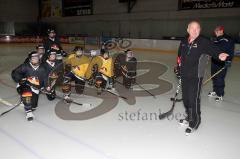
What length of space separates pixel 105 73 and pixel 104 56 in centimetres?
33

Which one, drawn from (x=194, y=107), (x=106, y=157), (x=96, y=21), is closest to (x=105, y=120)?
(x=106, y=157)

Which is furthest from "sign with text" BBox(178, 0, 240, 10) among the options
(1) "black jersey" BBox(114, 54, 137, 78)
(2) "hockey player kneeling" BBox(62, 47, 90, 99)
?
(2) "hockey player kneeling" BBox(62, 47, 90, 99)

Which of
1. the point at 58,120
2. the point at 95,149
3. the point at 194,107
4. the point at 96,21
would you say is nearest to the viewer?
the point at 95,149

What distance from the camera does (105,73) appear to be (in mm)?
4797

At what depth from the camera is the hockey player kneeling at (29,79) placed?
3492 mm

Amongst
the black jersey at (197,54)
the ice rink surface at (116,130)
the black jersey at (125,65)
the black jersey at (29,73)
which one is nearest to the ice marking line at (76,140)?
the ice rink surface at (116,130)

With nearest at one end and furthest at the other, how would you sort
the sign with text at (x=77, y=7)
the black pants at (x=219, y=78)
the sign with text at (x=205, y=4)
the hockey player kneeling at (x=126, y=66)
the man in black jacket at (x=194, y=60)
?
1. the man in black jacket at (x=194, y=60)
2. the black pants at (x=219, y=78)
3. the hockey player kneeling at (x=126, y=66)
4. the sign with text at (x=205, y=4)
5. the sign with text at (x=77, y=7)

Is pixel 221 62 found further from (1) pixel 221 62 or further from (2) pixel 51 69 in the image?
(2) pixel 51 69

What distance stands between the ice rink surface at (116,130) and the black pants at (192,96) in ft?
0.69

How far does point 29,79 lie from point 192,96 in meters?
2.31

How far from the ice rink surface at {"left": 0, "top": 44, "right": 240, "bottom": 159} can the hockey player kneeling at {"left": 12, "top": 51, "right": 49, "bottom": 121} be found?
0.28 meters

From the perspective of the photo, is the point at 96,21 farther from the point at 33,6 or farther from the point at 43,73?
the point at 43,73

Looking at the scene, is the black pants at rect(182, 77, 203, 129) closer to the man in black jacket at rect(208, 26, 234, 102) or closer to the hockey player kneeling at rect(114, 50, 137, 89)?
the man in black jacket at rect(208, 26, 234, 102)

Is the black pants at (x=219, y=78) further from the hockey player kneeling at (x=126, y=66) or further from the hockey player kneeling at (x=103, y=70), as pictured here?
the hockey player kneeling at (x=103, y=70)
